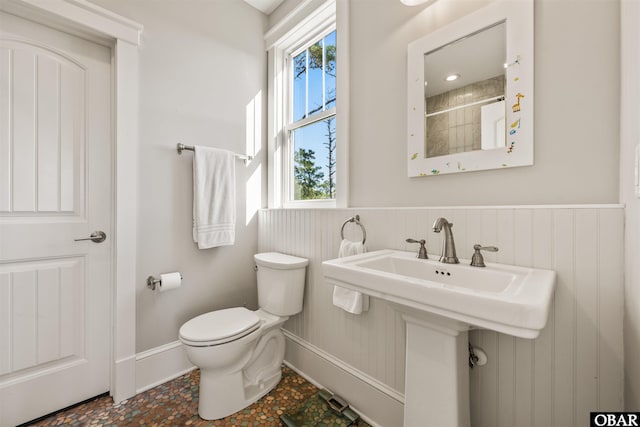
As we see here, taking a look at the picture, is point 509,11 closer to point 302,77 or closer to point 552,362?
point 552,362

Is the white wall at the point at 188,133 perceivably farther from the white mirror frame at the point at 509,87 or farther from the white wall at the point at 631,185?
the white wall at the point at 631,185

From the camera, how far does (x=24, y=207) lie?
1275mm

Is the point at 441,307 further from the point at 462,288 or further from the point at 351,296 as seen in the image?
the point at 351,296

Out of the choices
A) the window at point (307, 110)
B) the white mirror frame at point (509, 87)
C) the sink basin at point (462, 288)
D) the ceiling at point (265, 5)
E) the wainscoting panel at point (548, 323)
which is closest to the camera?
the sink basin at point (462, 288)

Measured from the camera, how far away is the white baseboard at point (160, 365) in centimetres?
153

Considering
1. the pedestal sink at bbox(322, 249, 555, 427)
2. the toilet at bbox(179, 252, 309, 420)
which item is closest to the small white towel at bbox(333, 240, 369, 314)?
the pedestal sink at bbox(322, 249, 555, 427)

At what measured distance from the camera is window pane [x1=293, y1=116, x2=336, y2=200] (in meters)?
1.82

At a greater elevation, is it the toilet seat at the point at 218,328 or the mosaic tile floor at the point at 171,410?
the toilet seat at the point at 218,328

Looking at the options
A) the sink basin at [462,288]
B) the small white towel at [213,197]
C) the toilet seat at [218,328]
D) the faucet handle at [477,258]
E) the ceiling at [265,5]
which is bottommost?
the toilet seat at [218,328]

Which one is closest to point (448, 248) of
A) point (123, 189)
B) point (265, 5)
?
point (123, 189)

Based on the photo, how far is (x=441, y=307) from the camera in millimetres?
674

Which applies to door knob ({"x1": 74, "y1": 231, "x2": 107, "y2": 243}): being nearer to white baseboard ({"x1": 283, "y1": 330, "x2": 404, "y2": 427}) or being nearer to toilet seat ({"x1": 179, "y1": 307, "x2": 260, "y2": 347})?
toilet seat ({"x1": 179, "y1": 307, "x2": 260, "y2": 347})

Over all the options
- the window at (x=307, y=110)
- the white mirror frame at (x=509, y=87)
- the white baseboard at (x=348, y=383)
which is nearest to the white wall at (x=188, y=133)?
the window at (x=307, y=110)

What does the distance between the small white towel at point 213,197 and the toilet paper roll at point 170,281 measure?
226 millimetres
